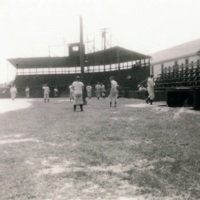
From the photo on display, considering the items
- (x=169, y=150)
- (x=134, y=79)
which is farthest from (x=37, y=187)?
(x=134, y=79)

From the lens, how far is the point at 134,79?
50.0 meters

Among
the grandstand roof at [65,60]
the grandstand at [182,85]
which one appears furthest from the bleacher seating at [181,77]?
the grandstand roof at [65,60]

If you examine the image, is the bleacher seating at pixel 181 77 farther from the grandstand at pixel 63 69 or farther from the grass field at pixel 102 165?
the grandstand at pixel 63 69

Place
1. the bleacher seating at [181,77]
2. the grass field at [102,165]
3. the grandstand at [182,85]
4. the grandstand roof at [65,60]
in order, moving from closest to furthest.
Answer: the grass field at [102,165]
the grandstand at [182,85]
the bleacher seating at [181,77]
the grandstand roof at [65,60]

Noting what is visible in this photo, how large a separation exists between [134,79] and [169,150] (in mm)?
43292

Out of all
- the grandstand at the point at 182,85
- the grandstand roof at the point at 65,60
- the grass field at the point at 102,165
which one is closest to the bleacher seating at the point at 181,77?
the grandstand at the point at 182,85

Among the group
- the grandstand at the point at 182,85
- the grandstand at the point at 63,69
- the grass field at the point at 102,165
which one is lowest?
the grass field at the point at 102,165

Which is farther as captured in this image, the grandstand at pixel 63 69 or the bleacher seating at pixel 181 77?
the grandstand at pixel 63 69

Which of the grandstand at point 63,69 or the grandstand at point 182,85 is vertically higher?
the grandstand at point 63,69

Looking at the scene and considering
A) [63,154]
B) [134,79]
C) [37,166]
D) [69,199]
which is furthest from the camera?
[134,79]

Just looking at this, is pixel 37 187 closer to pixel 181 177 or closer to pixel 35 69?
pixel 181 177

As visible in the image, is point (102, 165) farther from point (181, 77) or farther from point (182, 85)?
point (181, 77)

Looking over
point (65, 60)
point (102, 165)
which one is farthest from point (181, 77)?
point (65, 60)

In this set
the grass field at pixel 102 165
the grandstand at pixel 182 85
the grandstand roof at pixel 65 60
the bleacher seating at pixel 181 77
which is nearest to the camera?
the grass field at pixel 102 165
